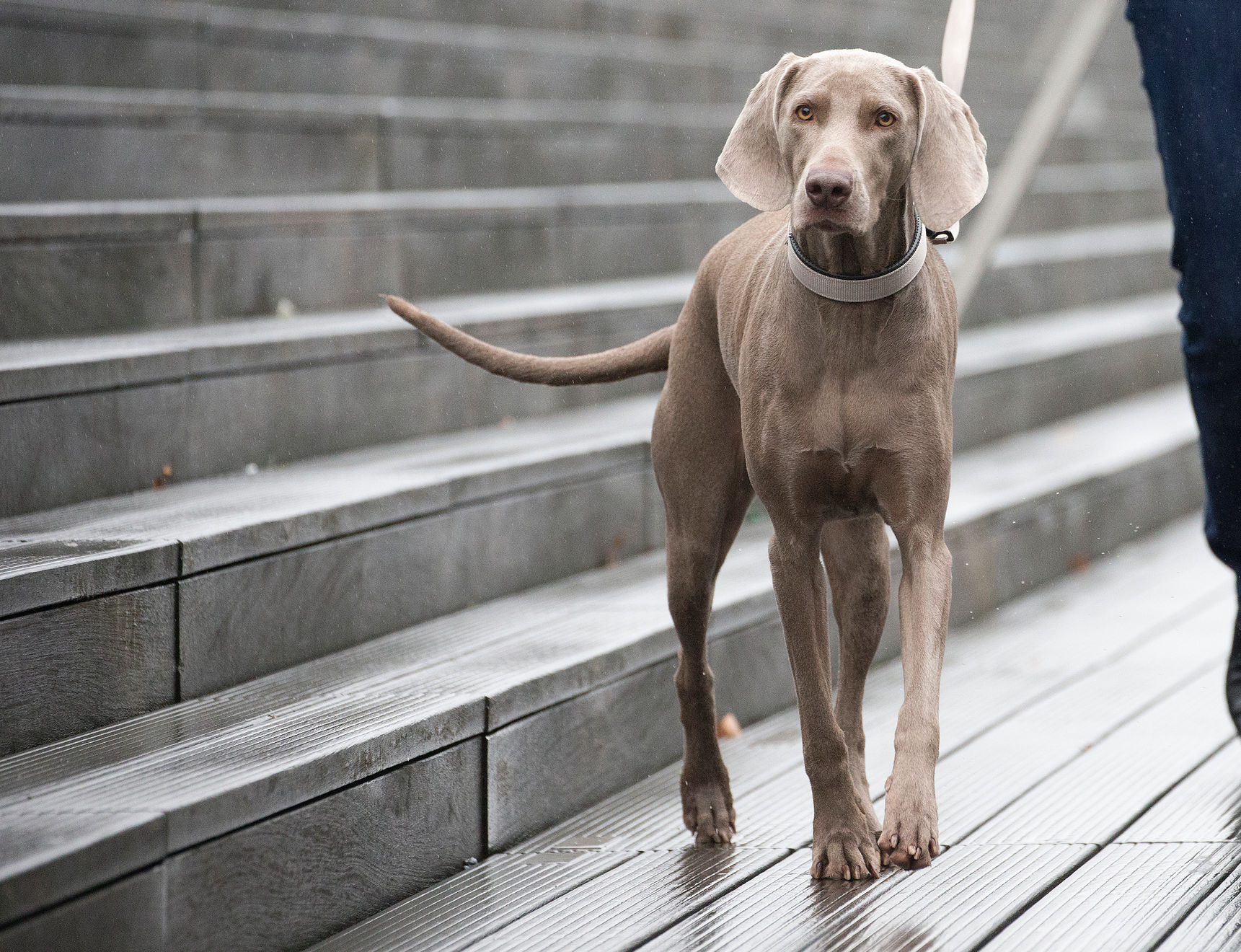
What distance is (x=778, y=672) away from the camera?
12.7ft

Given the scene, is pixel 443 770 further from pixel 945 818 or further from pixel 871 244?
pixel 871 244

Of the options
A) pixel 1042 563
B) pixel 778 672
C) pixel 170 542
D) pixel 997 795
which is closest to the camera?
pixel 170 542

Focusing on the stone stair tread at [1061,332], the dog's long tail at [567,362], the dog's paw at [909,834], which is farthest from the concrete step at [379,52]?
the dog's paw at [909,834]

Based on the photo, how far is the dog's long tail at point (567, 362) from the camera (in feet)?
9.77

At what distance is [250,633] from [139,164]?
178cm

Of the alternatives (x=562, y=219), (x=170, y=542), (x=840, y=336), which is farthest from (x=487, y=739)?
(x=562, y=219)

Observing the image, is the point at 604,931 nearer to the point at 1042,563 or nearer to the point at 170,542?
the point at 170,542

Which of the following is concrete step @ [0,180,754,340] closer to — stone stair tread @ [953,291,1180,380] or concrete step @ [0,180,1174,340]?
concrete step @ [0,180,1174,340]

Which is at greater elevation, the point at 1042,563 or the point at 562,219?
the point at 562,219

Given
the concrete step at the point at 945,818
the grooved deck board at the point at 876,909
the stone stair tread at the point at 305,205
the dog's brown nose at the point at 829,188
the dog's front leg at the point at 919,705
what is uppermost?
the dog's brown nose at the point at 829,188

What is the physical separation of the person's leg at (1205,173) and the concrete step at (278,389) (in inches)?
70.4

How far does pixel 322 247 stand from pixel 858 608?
2.11 m

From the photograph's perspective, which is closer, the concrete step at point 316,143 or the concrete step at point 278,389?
the concrete step at point 278,389

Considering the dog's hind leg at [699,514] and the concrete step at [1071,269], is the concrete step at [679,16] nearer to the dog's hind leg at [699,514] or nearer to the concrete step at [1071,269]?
the concrete step at [1071,269]
